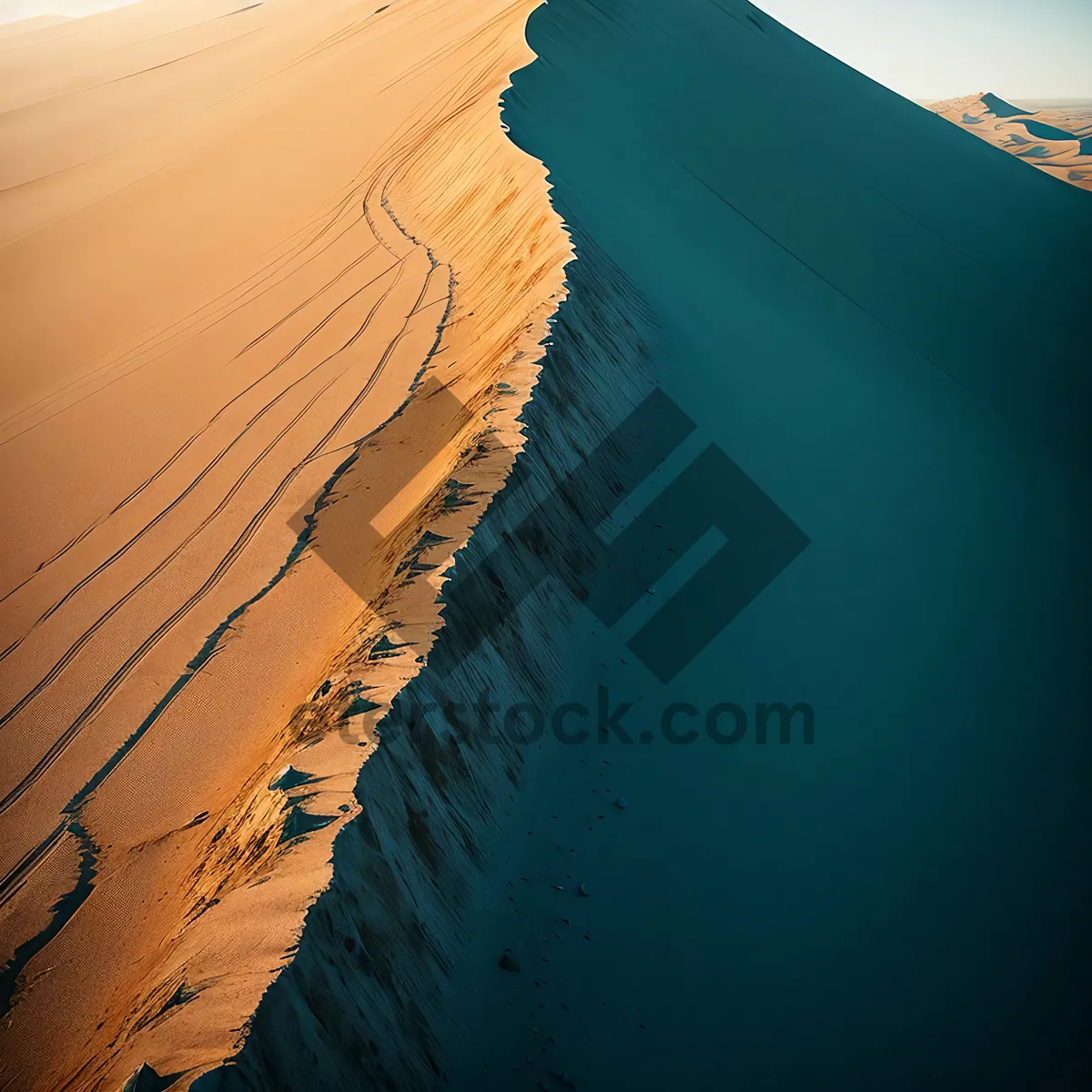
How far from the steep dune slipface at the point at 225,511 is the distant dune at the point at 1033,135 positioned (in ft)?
132

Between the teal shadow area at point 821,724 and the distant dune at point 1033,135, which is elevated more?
the distant dune at point 1033,135

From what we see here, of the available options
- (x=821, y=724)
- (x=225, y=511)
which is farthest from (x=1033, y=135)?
(x=225, y=511)

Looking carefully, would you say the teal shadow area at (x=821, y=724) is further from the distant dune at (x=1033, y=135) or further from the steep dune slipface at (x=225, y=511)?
the distant dune at (x=1033, y=135)

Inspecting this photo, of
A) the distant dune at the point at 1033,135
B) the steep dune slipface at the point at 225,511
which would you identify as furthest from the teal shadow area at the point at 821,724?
the distant dune at the point at 1033,135

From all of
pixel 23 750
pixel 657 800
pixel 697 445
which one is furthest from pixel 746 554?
pixel 23 750

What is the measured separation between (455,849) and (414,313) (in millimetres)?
7111

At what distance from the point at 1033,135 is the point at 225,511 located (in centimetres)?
7051

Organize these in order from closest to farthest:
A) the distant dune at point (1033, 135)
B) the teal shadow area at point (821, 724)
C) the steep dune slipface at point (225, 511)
A: the steep dune slipface at point (225, 511) < the teal shadow area at point (821, 724) < the distant dune at point (1033, 135)

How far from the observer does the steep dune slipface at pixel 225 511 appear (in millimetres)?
4035

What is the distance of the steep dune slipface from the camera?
13.2 feet

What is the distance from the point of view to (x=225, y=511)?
23.7 ft

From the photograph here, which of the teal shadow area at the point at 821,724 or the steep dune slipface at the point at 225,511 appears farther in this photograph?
the teal shadow area at the point at 821,724

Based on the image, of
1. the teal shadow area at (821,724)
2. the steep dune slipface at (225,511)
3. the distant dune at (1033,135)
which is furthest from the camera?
the distant dune at (1033,135)

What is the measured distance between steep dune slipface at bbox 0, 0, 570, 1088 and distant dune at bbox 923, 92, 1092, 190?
4034 cm
